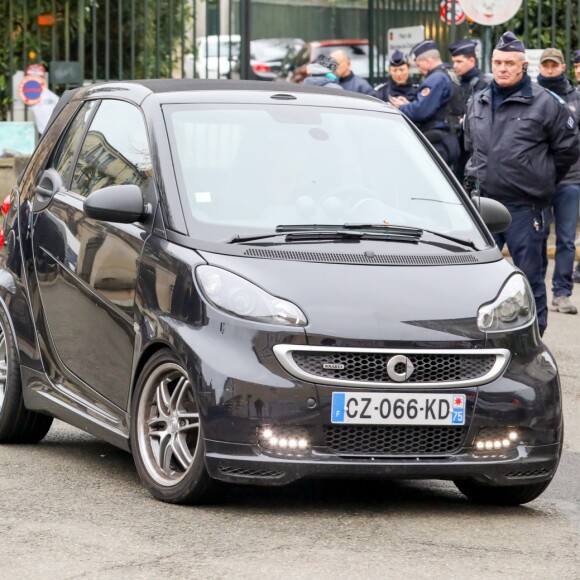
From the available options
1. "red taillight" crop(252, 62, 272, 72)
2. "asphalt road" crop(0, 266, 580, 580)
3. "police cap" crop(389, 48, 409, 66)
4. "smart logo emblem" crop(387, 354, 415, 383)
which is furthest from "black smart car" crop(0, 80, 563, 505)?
"red taillight" crop(252, 62, 272, 72)

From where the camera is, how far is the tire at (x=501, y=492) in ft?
20.1

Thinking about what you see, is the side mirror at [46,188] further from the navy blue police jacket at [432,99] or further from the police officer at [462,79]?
the navy blue police jacket at [432,99]

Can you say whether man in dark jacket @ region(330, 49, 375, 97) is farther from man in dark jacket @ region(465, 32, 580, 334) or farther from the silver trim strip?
the silver trim strip

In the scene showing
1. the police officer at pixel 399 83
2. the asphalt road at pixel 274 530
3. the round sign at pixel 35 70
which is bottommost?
the asphalt road at pixel 274 530

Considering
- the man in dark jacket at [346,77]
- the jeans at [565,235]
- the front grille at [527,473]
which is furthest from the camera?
the man in dark jacket at [346,77]

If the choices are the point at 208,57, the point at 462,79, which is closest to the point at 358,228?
the point at 462,79

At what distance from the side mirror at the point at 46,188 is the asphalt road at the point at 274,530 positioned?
1.09 m

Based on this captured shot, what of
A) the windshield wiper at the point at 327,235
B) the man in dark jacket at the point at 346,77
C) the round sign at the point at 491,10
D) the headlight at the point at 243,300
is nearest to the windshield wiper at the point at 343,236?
the windshield wiper at the point at 327,235

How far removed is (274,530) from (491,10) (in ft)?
36.2

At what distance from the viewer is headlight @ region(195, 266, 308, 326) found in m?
5.66

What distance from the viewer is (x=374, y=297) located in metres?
5.79

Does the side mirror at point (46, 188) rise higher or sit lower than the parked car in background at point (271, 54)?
higher

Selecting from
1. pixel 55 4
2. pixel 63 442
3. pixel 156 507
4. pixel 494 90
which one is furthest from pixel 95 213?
pixel 55 4

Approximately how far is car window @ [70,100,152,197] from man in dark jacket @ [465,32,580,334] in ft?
11.9
